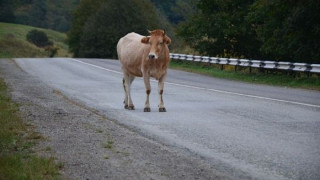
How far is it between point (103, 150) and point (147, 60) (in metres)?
5.78

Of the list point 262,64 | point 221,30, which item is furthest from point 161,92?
point 221,30

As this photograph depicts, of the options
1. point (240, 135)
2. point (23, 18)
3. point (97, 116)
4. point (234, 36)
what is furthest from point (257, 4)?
point (23, 18)

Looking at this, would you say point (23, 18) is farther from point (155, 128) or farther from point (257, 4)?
point (155, 128)

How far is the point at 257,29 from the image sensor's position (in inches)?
1278

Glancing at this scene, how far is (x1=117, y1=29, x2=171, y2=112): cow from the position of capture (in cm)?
1392

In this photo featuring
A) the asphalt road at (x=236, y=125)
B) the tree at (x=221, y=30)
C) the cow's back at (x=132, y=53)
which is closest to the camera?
the asphalt road at (x=236, y=125)

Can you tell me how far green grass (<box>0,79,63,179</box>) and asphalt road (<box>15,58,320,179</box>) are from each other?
6.74 ft

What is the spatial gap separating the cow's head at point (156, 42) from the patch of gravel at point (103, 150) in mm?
2011

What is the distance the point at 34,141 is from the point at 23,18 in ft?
469

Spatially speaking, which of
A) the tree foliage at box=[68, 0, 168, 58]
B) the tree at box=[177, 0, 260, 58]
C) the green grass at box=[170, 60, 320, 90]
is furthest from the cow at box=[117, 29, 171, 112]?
the tree foliage at box=[68, 0, 168, 58]

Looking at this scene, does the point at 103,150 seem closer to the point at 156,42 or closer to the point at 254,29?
the point at 156,42

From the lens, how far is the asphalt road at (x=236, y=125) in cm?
771

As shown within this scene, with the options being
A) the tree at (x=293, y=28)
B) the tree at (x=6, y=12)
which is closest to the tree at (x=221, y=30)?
the tree at (x=293, y=28)

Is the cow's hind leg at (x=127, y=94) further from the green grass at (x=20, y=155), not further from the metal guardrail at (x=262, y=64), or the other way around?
the metal guardrail at (x=262, y=64)
